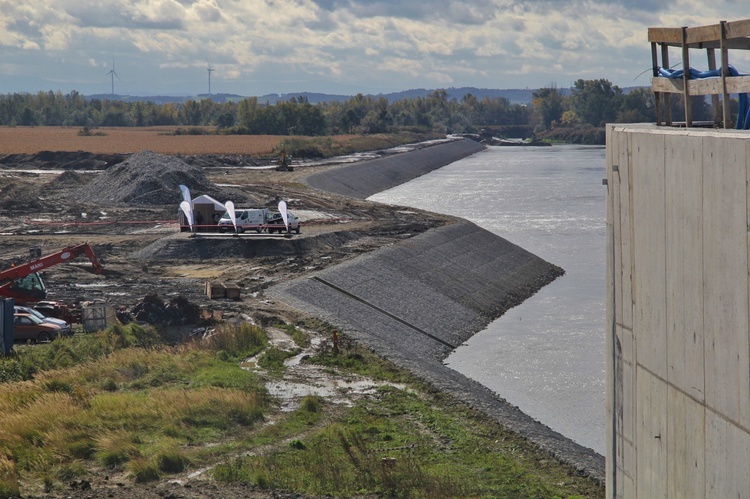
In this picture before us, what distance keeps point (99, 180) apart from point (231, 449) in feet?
Result: 194

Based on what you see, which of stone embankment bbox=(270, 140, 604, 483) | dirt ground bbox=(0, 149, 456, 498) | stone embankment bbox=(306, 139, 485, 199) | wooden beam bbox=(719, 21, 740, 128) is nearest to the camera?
wooden beam bbox=(719, 21, 740, 128)

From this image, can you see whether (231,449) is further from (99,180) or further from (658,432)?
(99,180)

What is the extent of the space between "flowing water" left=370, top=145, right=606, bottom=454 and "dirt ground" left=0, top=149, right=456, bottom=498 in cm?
673

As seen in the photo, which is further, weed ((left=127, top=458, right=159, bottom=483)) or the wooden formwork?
weed ((left=127, top=458, right=159, bottom=483))

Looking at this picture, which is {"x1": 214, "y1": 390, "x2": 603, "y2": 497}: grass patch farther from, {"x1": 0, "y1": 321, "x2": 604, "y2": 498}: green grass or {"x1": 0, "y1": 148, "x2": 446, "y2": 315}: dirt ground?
{"x1": 0, "y1": 148, "x2": 446, "y2": 315}: dirt ground

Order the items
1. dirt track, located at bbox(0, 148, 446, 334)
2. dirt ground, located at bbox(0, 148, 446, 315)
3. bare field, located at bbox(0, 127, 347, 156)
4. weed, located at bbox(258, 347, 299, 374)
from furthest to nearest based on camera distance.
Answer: bare field, located at bbox(0, 127, 347, 156)
dirt track, located at bbox(0, 148, 446, 334)
dirt ground, located at bbox(0, 148, 446, 315)
weed, located at bbox(258, 347, 299, 374)

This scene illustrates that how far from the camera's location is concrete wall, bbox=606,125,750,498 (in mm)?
8570

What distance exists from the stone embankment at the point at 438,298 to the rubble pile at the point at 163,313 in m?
4.74

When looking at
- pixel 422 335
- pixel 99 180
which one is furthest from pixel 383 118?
pixel 422 335

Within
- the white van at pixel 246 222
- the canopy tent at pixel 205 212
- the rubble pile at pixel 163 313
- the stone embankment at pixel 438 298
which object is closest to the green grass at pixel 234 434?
the stone embankment at pixel 438 298

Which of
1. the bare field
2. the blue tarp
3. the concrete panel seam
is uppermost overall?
the bare field

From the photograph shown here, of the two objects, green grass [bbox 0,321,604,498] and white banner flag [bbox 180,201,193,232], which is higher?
white banner flag [bbox 180,201,193,232]

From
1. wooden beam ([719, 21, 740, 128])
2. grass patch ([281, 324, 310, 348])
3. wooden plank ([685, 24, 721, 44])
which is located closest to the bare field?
grass patch ([281, 324, 310, 348])

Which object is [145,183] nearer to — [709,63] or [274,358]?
[274,358]
